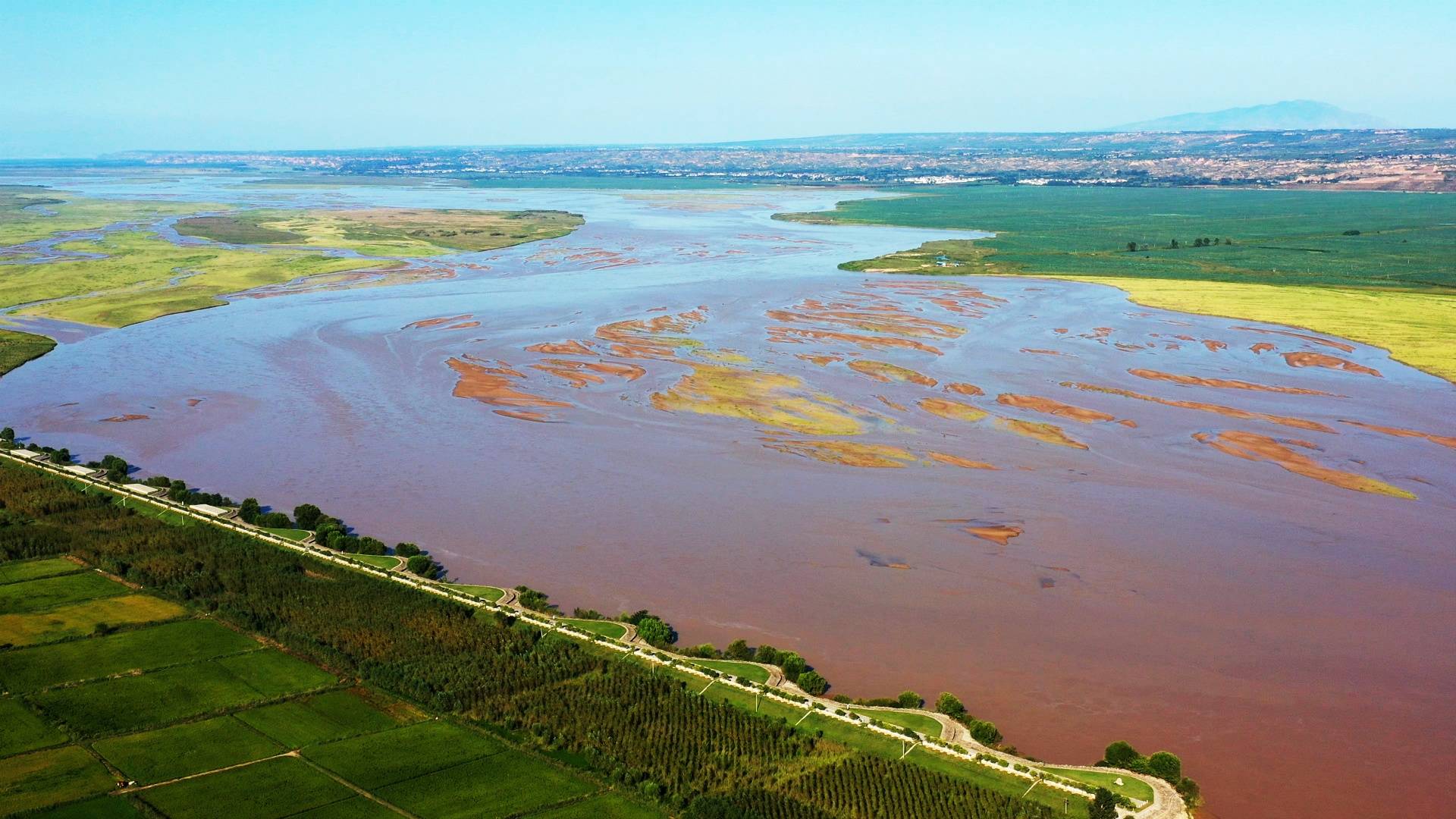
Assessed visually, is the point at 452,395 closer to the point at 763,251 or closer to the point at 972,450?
the point at 972,450

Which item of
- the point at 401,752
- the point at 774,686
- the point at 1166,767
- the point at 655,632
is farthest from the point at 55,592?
the point at 1166,767

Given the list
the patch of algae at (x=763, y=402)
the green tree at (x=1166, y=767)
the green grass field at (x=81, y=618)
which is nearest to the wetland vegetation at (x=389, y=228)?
the patch of algae at (x=763, y=402)

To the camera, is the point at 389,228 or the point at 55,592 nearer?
the point at 55,592

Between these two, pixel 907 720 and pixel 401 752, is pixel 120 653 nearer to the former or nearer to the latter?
pixel 401 752

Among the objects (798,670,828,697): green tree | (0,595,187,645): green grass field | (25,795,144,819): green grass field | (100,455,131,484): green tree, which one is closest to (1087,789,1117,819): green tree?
(798,670,828,697): green tree

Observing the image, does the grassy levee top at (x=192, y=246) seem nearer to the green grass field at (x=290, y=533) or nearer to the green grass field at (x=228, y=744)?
the green grass field at (x=290, y=533)
